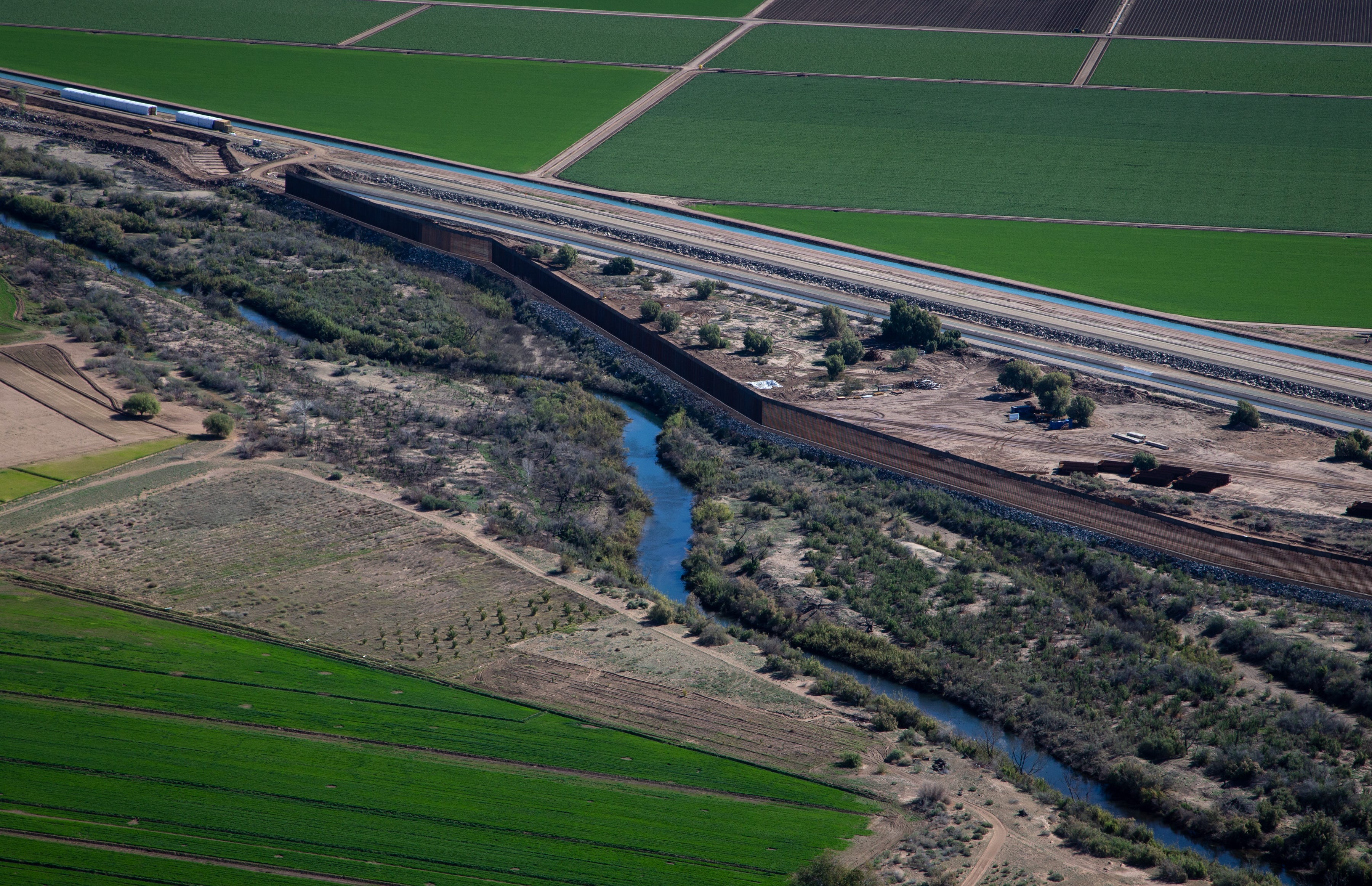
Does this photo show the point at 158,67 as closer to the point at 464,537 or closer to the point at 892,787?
the point at 464,537

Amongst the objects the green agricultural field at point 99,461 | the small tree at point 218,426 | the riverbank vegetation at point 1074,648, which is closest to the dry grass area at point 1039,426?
the riverbank vegetation at point 1074,648

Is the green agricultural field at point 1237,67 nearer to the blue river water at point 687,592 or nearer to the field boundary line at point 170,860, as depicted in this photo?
the blue river water at point 687,592

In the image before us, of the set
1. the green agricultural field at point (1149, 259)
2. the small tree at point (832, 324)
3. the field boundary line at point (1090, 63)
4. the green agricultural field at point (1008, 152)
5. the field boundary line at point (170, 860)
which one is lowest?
the field boundary line at point (170, 860)

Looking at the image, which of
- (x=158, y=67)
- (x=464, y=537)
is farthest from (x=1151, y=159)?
(x=158, y=67)

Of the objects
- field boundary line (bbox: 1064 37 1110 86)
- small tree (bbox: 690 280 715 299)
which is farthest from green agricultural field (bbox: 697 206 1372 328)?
field boundary line (bbox: 1064 37 1110 86)

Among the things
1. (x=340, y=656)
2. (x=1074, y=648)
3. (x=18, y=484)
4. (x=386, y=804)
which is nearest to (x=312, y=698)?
(x=340, y=656)

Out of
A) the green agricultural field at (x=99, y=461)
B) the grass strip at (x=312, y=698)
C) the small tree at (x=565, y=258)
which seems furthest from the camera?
the small tree at (x=565, y=258)

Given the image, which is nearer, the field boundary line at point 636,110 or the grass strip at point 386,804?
the grass strip at point 386,804
